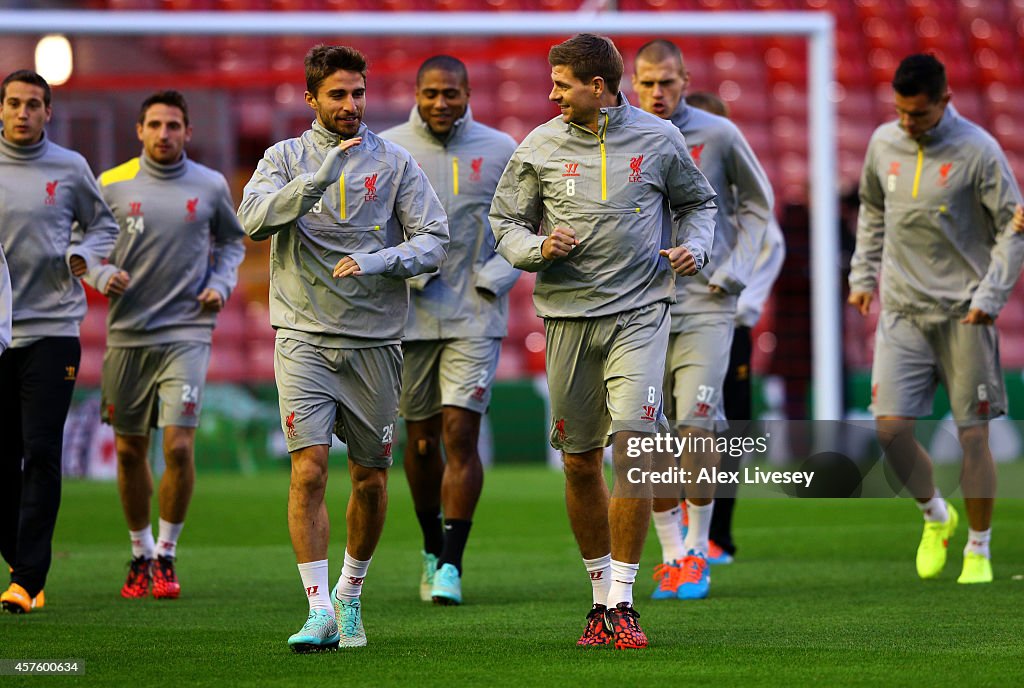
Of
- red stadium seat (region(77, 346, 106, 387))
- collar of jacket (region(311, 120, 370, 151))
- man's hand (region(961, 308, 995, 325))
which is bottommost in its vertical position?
red stadium seat (region(77, 346, 106, 387))

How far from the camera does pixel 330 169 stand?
18.1 feet

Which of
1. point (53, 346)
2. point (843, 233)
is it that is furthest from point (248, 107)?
point (53, 346)

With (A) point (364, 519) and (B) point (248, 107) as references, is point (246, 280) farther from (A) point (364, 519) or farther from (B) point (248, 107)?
(A) point (364, 519)

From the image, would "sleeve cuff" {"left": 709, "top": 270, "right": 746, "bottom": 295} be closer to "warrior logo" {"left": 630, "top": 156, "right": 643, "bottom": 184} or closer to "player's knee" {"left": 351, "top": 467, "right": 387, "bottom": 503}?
"warrior logo" {"left": 630, "top": 156, "right": 643, "bottom": 184}

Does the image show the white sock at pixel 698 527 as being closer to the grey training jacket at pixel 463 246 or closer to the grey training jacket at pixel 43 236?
the grey training jacket at pixel 463 246

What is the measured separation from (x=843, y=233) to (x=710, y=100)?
7102 mm

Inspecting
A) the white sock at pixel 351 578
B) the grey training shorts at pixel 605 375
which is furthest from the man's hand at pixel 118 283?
the grey training shorts at pixel 605 375

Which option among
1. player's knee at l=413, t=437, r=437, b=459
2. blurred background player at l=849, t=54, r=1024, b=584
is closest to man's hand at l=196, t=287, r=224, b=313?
player's knee at l=413, t=437, r=437, b=459

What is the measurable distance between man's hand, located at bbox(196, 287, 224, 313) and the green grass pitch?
1.44 m

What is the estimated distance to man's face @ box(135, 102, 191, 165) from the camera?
8086 millimetres

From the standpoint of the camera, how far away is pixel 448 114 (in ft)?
25.4

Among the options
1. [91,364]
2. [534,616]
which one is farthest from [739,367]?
[91,364]

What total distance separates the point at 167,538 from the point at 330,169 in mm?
3083

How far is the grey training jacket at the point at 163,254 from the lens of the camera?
8031 mm
